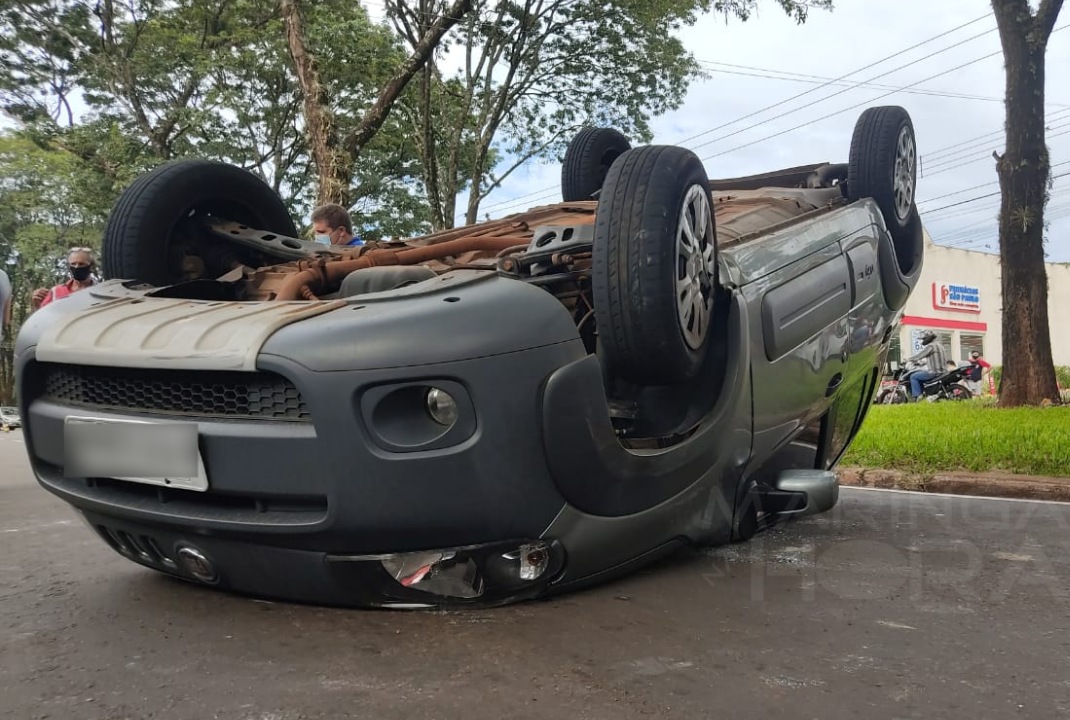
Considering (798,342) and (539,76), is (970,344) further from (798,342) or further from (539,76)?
(798,342)

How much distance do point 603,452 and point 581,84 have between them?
1579 centimetres

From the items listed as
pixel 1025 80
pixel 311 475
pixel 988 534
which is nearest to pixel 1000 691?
pixel 311 475

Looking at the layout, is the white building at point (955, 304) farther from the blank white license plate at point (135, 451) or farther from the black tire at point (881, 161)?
the blank white license plate at point (135, 451)

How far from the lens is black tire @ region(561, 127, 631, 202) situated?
4434mm

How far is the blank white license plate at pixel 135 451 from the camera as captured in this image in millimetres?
2113

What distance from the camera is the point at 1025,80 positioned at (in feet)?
30.4

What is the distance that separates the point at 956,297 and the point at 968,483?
32.4 metres

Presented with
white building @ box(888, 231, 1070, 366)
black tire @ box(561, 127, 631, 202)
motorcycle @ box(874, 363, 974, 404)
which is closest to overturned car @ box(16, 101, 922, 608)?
black tire @ box(561, 127, 631, 202)

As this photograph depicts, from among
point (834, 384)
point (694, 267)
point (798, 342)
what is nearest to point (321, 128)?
point (834, 384)

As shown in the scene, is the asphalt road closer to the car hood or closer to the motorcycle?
the car hood

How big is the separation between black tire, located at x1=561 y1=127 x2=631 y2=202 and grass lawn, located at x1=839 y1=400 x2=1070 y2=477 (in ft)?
9.48

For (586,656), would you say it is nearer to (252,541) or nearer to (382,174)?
(252,541)

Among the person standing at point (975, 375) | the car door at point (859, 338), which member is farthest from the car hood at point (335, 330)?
the person standing at point (975, 375)

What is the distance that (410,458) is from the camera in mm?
2033
